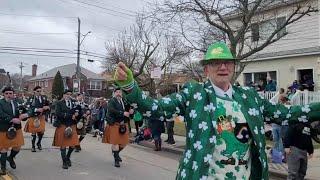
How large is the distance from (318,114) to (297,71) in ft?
63.3

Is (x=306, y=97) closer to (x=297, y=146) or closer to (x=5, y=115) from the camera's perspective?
(x=297, y=146)

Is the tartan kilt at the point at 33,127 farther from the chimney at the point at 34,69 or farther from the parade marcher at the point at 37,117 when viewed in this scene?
the chimney at the point at 34,69

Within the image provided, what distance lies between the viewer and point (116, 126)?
12234mm

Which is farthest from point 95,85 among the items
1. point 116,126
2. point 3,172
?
point 3,172

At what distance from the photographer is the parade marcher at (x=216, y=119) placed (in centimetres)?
354

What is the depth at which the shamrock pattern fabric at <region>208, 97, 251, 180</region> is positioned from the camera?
3.55m

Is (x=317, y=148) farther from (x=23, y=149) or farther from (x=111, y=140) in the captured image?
(x=23, y=149)

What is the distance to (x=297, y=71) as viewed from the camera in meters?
22.7

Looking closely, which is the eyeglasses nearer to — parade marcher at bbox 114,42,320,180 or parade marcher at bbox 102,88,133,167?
A: parade marcher at bbox 114,42,320,180

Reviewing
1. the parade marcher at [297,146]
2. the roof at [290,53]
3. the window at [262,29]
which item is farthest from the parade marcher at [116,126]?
the roof at [290,53]

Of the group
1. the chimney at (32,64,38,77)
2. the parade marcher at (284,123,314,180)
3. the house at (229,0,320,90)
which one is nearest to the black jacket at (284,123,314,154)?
the parade marcher at (284,123,314,180)

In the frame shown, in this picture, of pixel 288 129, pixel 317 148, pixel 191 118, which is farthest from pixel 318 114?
pixel 317 148

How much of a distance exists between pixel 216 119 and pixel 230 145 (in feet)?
0.69

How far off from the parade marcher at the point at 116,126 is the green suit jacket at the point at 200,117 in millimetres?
8247
